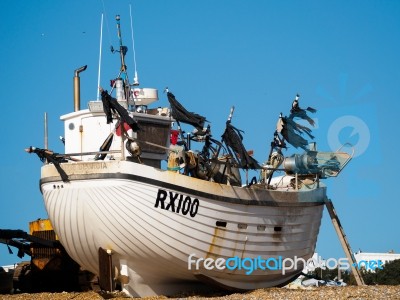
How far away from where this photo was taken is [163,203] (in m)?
22.2

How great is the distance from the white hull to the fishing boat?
1.0 inches

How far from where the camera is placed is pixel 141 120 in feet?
80.5

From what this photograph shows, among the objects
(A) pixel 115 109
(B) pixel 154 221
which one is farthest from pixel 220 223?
(A) pixel 115 109

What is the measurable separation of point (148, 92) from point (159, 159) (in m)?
2.30

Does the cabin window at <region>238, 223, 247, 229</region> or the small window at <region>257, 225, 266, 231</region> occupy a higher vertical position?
the cabin window at <region>238, 223, 247, 229</region>

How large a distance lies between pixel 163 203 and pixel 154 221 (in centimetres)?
47

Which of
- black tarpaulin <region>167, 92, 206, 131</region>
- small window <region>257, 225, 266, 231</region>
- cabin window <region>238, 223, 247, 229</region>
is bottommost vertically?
small window <region>257, 225, 266, 231</region>

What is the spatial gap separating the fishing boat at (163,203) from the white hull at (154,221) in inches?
1.0

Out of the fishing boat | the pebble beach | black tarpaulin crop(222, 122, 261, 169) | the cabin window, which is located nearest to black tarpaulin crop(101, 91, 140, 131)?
the fishing boat

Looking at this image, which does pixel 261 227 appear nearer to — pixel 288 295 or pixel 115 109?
pixel 288 295

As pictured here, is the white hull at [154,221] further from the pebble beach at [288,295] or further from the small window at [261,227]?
the pebble beach at [288,295]

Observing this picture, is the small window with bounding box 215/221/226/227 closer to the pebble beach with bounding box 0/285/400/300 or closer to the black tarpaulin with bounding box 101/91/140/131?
the pebble beach with bounding box 0/285/400/300

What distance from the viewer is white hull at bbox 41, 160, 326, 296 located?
21969mm

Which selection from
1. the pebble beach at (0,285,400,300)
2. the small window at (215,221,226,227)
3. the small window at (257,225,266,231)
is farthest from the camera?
the small window at (257,225,266,231)
